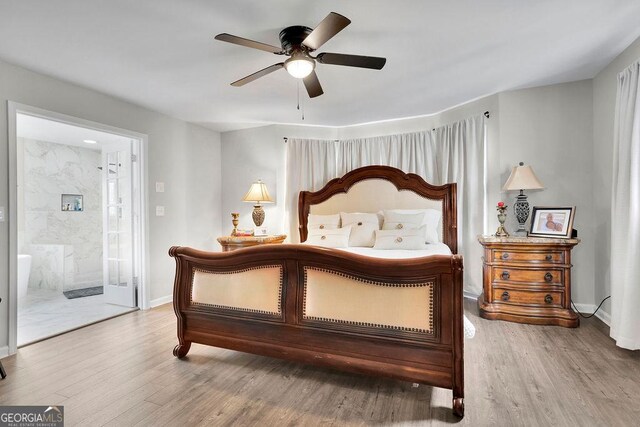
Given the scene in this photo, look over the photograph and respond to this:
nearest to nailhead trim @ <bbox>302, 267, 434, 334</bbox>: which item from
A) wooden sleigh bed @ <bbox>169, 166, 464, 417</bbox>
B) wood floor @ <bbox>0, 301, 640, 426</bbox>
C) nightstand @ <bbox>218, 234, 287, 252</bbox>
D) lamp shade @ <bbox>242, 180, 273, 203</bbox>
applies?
wooden sleigh bed @ <bbox>169, 166, 464, 417</bbox>

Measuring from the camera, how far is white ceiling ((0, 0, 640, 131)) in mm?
2129

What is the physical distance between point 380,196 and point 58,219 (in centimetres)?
530

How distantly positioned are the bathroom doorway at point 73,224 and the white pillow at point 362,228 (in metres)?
2.61

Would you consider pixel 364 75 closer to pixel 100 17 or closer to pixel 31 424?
pixel 100 17

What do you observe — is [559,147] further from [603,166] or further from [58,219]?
[58,219]

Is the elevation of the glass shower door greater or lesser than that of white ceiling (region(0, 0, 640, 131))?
lesser

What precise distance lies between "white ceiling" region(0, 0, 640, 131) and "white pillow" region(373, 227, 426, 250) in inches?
61.5

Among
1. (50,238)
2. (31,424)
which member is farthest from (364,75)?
(50,238)

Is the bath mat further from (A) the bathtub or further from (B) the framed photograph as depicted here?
(B) the framed photograph

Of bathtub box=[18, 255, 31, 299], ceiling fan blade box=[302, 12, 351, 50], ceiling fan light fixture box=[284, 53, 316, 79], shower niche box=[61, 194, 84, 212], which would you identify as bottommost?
bathtub box=[18, 255, 31, 299]

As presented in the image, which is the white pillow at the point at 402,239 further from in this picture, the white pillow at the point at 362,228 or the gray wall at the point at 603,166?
the gray wall at the point at 603,166

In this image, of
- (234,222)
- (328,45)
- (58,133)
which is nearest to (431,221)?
(328,45)

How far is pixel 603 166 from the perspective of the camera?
129 inches

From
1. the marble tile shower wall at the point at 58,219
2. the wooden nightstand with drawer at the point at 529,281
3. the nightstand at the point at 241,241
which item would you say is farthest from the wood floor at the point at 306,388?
the marble tile shower wall at the point at 58,219
